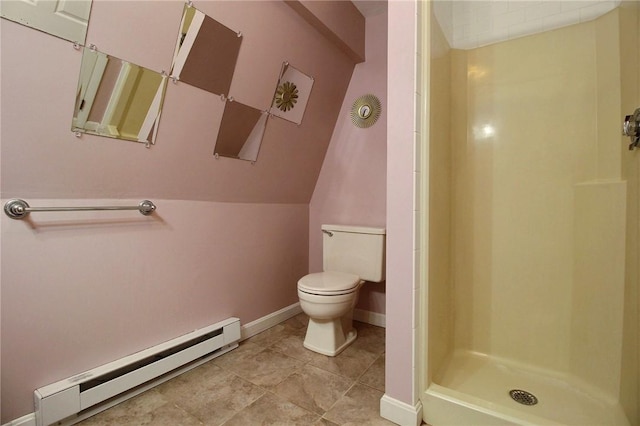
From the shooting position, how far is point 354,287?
1.87 m

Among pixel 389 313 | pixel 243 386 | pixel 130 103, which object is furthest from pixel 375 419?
pixel 130 103

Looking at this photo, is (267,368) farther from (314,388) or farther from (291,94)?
(291,94)

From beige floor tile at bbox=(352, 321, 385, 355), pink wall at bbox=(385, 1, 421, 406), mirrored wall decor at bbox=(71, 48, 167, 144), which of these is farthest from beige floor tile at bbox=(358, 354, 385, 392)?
mirrored wall decor at bbox=(71, 48, 167, 144)

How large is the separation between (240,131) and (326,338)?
4.42 ft

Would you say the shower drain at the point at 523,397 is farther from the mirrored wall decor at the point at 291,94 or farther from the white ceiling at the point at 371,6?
the white ceiling at the point at 371,6

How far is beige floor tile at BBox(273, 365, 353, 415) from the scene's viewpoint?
4.62 ft

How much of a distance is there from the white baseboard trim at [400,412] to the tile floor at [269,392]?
0.04 metres

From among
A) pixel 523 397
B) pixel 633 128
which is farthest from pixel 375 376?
pixel 633 128

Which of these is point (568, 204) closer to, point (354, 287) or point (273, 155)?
point (354, 287)

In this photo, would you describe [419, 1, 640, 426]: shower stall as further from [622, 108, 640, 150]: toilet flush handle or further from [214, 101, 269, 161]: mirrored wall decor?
[214, 101, 269, 161]: mirrored wall decor

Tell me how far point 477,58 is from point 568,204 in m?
0.90

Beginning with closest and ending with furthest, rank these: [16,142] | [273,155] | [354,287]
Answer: [16,142], [354,287], [273,155]

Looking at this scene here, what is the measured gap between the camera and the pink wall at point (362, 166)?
2.23m

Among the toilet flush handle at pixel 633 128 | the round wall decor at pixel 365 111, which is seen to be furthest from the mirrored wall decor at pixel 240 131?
the toilet flush handle at pixel 633 128
